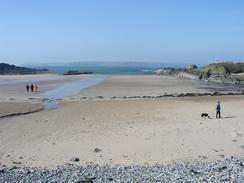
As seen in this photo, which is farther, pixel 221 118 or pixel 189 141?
pixel 221 118

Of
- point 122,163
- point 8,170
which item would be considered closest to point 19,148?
point 8,170

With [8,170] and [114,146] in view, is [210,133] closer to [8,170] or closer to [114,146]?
[114,146]

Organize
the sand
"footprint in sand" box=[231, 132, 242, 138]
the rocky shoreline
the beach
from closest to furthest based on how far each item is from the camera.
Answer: the rocky shoreline < the beach < the sand < "footprint in sand" box=[231, 132, 242, 138]

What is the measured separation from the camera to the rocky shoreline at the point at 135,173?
11797 mm

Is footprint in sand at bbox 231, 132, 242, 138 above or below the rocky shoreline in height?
below

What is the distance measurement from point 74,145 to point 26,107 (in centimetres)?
1521

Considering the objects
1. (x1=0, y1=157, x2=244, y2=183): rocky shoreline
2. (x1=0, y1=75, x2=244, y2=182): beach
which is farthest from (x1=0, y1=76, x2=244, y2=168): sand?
(x1=0, y1=157, x2=244, y2=183): rocky shoreline

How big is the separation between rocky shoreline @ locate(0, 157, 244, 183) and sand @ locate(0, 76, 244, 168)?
857mm

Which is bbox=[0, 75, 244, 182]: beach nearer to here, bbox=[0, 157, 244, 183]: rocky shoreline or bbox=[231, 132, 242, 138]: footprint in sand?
bbox=[231, 132, 242, 138]: footprint in sand

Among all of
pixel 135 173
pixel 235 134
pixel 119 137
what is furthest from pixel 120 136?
pixel 135 173

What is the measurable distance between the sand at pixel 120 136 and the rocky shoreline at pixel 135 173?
86cm

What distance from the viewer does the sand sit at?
15016mm

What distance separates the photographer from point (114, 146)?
1656 centimetres

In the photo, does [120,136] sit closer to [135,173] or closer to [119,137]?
[119,137]
